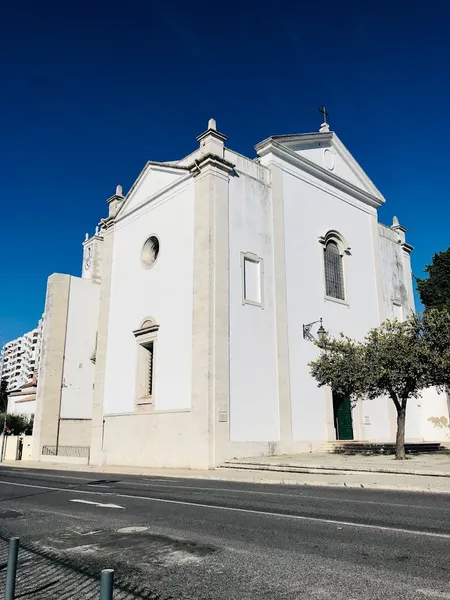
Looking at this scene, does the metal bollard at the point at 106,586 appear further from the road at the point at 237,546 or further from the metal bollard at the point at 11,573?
the road at the point at 237,546

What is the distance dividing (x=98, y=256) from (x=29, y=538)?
120 feet

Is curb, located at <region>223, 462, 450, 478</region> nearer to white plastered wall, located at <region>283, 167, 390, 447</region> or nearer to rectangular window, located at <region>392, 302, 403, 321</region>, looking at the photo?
white plastered wall, located at <region>283, 167, 390, 447</region>

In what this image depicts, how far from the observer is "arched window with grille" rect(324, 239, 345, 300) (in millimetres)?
26531

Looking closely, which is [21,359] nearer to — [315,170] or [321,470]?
[315,170]

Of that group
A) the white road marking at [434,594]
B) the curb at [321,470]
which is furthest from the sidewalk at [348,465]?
the white road marking at [434,594]

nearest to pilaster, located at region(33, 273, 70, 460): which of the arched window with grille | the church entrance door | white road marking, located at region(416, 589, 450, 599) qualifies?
the church entrance door

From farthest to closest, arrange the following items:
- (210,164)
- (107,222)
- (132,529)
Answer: (107,222) → (210,164) → (132,529)

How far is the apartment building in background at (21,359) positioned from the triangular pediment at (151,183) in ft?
437

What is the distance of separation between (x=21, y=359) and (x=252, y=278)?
160 meters

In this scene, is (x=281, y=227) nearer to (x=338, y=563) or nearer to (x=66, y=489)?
(x=66, y=489)

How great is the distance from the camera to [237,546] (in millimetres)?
5742

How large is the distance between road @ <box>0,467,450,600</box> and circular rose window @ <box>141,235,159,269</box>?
15938 millimetres

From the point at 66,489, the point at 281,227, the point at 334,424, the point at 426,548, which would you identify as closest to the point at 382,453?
the point at 334,424

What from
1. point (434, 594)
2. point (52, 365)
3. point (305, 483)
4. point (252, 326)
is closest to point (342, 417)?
point (252, 326)
